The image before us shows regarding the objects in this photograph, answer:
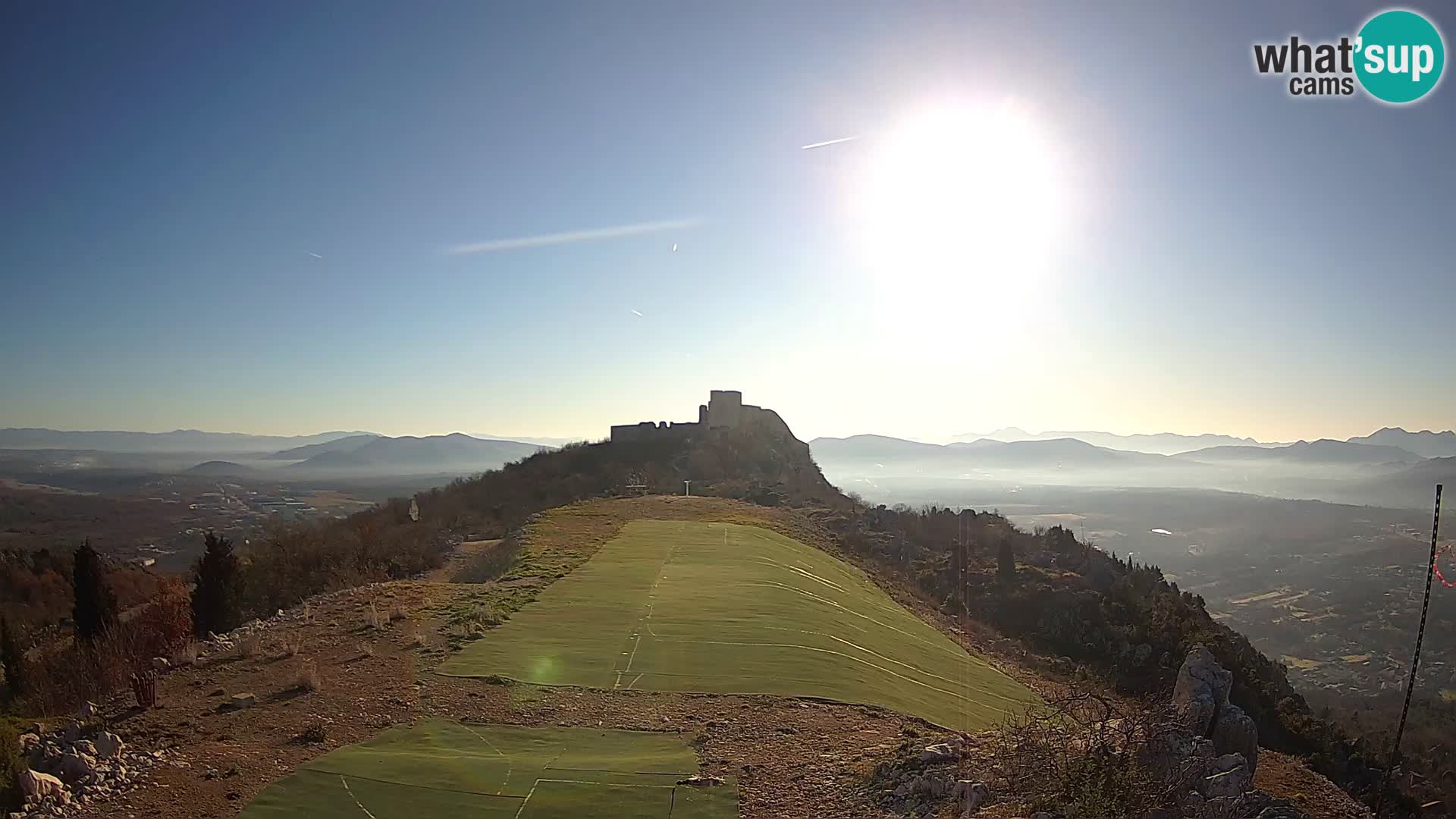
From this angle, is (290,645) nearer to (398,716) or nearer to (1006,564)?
(398,716)

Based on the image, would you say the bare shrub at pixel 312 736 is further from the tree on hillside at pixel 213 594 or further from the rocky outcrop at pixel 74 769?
the tree on hillside at pixel 213 594

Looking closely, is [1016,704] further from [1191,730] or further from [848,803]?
[848,803]

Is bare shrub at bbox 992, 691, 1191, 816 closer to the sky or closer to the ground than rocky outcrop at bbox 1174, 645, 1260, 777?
closer to the sky

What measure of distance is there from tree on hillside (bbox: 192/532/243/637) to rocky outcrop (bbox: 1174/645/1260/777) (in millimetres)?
15765

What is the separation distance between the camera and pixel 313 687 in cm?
859

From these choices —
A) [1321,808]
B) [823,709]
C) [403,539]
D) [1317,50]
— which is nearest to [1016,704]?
[1321,808]

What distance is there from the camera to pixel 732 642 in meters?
10.6

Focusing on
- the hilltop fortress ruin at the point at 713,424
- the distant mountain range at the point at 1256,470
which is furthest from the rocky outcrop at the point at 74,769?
the distant mountain range at the point at 1256,470

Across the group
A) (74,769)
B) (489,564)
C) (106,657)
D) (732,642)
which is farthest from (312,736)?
(489,564)

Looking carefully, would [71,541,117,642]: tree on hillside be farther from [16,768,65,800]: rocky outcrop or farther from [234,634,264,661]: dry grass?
[16,768,65,800]: rocky outcrop

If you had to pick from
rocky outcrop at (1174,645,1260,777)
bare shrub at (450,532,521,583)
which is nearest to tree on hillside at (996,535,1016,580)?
bare shrub at (450,532,521,583)

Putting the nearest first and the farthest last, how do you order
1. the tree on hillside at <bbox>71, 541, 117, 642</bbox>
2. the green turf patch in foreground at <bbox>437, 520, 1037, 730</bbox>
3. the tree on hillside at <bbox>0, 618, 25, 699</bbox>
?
the green turf patch in foreground at <bbox>437, 520, 1037, 730</bbox> → the tree on hillside at <bbox>0, 618, 25, 699</bbox> → the tree on hillside at <bbox>71, 541, 117, 642</bbox>

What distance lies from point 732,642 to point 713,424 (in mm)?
35225

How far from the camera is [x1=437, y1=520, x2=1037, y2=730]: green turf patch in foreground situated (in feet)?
30.7
